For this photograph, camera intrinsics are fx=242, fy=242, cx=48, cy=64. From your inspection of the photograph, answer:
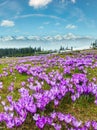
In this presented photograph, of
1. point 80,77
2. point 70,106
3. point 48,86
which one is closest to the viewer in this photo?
point 70,106

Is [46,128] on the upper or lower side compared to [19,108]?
lower

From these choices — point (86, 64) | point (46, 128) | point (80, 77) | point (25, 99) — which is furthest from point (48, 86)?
point (86, 64)


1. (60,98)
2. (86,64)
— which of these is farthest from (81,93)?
(86,64)

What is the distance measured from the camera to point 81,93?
25.9 ft

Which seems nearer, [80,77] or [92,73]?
[80,77]

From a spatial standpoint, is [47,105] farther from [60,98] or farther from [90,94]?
[90,94]

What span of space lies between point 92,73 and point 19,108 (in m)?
8.49

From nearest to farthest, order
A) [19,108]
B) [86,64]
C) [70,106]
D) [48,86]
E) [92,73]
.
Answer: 1. [19,108]
2. [70,106]
3. [48,86]
4. [92,73]
5. [86,64]

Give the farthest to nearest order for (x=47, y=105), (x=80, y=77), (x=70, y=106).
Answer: (x=80, y=77) → (x=70, y=106) → (x=47, y=105)

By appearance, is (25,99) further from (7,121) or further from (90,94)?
(90,94)

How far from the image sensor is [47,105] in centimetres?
713

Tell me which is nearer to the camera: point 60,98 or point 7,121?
point 7,121

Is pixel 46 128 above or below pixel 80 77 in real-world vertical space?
below

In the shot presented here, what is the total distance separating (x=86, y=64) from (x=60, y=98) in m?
8.84
